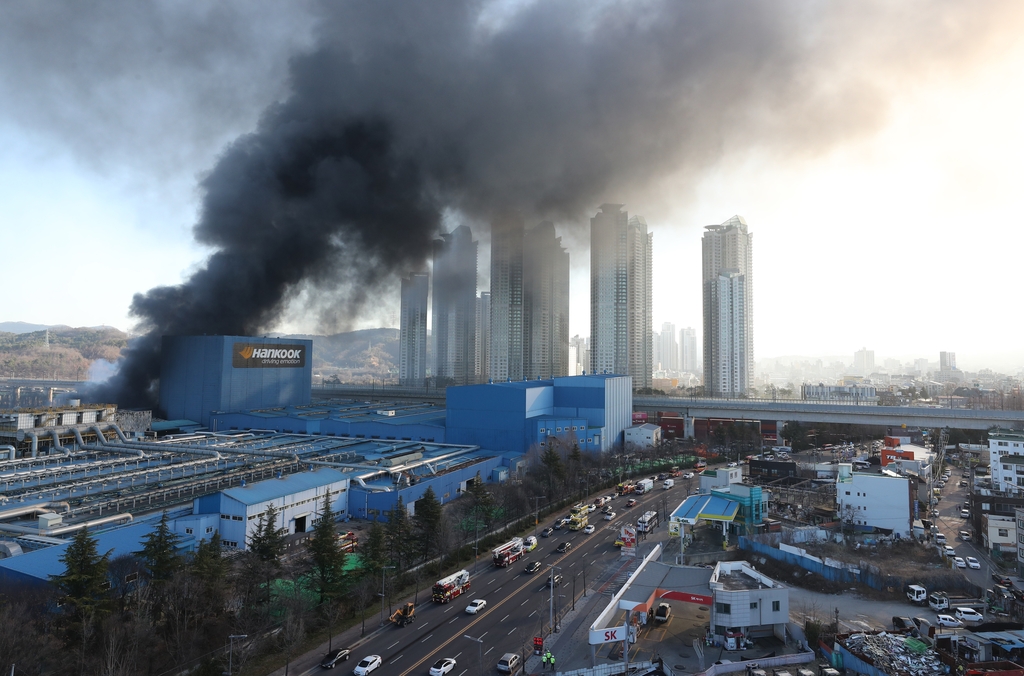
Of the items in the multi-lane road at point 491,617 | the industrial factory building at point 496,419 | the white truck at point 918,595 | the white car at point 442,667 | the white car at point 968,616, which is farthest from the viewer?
the industrial factory building at point 496,419

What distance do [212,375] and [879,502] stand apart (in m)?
26.7

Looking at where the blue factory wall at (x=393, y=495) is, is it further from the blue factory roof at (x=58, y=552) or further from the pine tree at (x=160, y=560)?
the pine tree at (x=160, y=560)

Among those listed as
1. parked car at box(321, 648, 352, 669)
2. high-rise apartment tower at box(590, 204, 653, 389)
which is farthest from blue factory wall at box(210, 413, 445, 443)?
high-rise apartment tower at box(590, 204, 653, 389)

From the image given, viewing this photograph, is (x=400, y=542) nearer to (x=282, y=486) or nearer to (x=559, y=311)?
(x=282, y=486)

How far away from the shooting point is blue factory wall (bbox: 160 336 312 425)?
27.0 m

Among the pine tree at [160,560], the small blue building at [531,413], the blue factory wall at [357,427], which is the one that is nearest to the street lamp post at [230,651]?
the pine tree at [160,560]

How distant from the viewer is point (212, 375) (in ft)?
88.6

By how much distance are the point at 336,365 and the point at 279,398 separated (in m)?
89.3

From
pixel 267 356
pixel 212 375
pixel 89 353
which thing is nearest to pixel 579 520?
pixel 212 375

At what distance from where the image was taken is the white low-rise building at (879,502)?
53.1 feet

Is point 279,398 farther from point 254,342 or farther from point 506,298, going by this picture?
point 506,298

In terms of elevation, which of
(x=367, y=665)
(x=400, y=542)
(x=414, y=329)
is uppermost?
(x=414, y=329)

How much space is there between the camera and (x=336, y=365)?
382 ft

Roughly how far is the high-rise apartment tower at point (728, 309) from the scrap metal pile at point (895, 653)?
1591 inches
